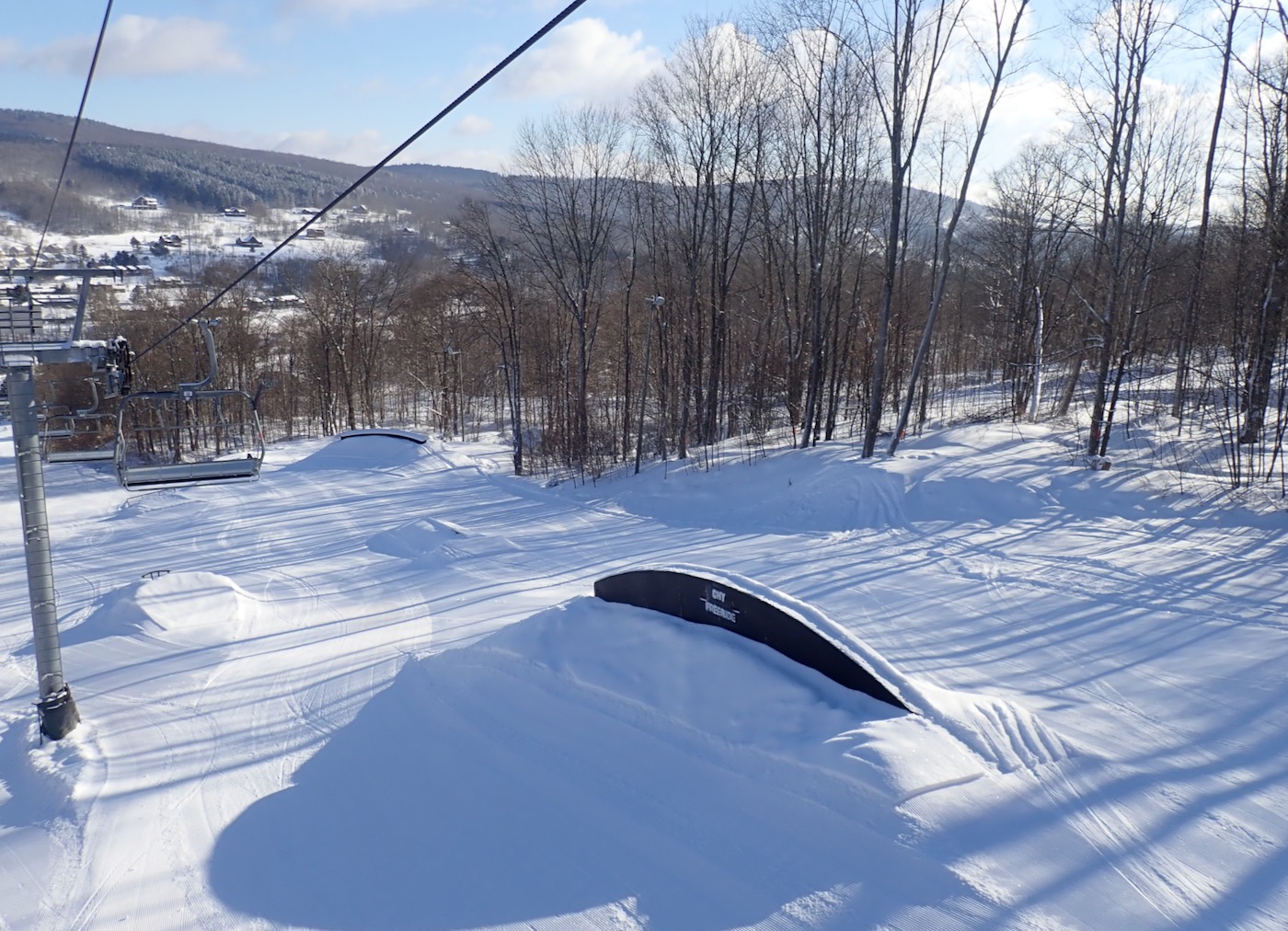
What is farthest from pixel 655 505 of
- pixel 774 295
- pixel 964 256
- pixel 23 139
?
pixel 23 139

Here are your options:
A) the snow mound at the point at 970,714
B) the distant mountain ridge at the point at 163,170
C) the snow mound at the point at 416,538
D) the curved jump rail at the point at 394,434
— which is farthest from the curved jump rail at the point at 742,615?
the distant mountain ridge at the point at 163,170

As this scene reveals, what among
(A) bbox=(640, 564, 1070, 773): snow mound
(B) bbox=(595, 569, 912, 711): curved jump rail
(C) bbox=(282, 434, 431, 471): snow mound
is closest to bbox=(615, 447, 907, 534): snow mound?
(B) bbox=(595, 569, 912, 711): curved jump rail

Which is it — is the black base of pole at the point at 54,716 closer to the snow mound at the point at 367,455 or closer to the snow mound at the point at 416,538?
the snow mound at the point at 416,538

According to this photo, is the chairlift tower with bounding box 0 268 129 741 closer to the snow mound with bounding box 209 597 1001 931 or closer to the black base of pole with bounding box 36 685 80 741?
the black base of pole with bounding box 36 685 80 741

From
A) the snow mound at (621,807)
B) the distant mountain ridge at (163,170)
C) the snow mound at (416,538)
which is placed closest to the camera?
→ the snow mound at (621,807)

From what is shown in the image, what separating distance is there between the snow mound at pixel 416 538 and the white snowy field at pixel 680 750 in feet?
5.07

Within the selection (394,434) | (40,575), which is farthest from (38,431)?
(394,434)

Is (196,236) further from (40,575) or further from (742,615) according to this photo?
(742,615)

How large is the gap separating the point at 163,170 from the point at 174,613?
176m

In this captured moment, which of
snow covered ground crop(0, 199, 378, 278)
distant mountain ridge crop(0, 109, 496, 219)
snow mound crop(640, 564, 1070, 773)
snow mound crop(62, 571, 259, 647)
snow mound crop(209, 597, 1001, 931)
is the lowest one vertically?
snow mound crop(62, 571, 259, 647)

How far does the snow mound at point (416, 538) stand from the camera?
1316 centimetres

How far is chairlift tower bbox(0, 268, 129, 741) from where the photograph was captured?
6.38 m

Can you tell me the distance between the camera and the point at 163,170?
490 ft

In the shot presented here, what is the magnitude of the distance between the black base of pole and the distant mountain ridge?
415 ft
